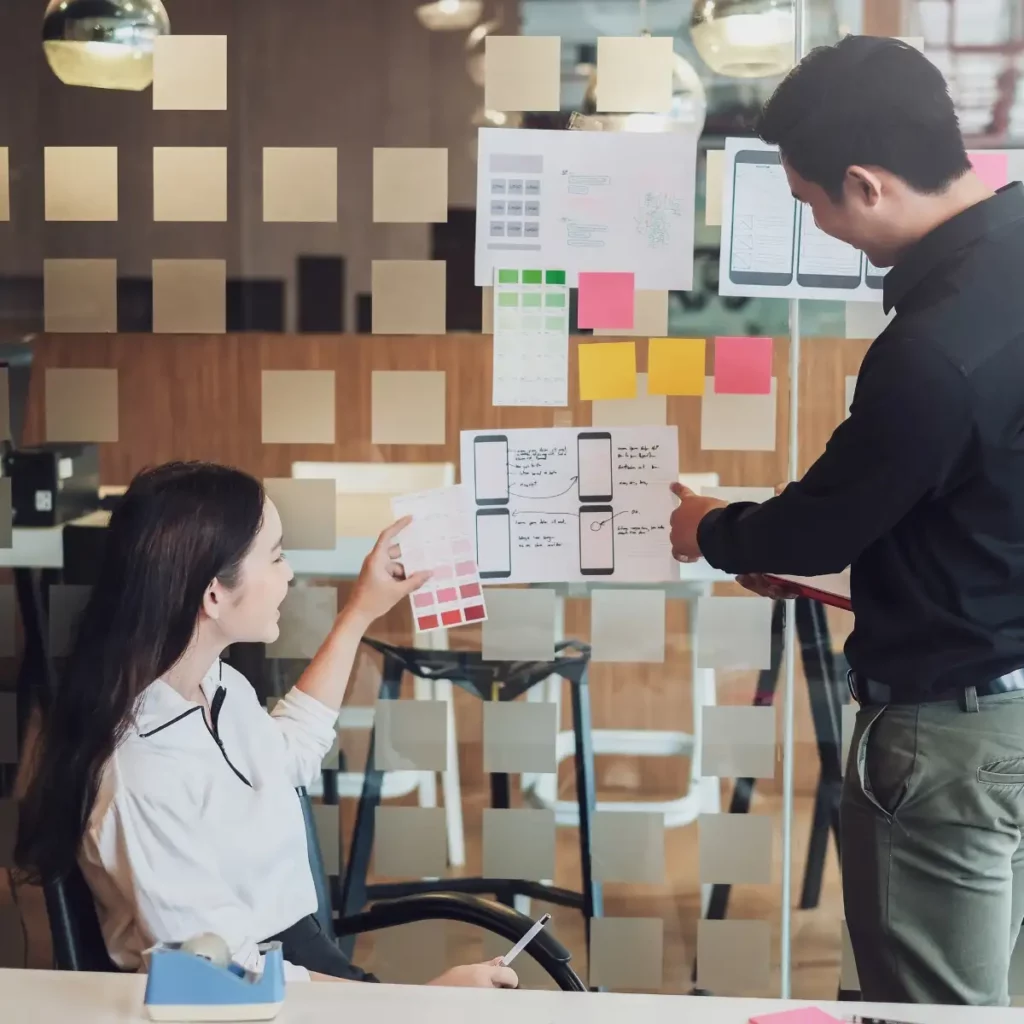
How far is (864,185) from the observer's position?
5.14ft

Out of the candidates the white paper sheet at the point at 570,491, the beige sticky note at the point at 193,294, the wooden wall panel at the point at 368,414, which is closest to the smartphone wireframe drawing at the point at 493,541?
the white paper sheet at the point at 570,491

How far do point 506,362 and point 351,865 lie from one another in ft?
3.01

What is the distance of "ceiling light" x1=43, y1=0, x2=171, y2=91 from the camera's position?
209 cm

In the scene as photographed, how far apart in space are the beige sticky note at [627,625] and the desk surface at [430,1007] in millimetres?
953

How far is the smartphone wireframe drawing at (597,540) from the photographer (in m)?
2.12

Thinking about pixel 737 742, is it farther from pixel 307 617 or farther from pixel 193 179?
pixel 193 179

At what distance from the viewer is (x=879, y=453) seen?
1462 mm

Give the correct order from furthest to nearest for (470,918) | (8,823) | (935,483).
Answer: (8,823), (470,918), (935,483)

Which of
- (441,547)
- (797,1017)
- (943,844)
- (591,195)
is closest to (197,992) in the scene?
(797,1017)

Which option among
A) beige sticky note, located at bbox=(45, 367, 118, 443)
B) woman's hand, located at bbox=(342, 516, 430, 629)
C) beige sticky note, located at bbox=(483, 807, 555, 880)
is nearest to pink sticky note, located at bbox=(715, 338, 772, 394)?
woman's hand, located at bbox=(342, 516, 430, 629)

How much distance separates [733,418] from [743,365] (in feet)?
0.29

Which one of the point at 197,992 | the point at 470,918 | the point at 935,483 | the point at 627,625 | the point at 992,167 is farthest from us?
the point at 627,625

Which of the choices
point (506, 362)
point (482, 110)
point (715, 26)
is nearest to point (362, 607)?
point (506, 362)

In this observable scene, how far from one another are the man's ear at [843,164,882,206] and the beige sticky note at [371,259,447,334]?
2.46 feet
